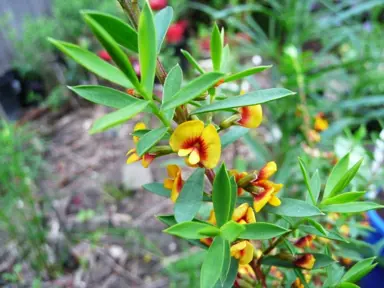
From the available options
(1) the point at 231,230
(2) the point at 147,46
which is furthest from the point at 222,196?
(2) the point at 147,46

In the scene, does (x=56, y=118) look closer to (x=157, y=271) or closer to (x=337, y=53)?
(x=157, y=271)

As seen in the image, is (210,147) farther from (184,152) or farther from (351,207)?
(351,207)

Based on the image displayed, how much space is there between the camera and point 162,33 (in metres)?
0.35

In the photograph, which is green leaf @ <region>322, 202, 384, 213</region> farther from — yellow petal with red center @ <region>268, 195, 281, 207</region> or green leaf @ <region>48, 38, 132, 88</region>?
green leaf @ <region>48, 38, 132, 88</region>

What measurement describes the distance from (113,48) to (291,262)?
28 centimetres

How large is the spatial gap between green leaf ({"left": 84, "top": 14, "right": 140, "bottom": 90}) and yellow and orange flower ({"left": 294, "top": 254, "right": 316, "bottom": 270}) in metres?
0.23

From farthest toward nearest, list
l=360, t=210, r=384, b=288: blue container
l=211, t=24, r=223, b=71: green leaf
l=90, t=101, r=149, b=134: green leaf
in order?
l=360, t=210, r=384, b=288: blue container → l=211, t=24, r=223, b=71: green leaf → l=90, t=101, r=149, b=134: green leaf

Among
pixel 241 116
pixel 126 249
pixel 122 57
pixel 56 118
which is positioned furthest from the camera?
pixel 56 118

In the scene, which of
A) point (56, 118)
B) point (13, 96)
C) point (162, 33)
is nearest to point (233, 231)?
point (162, 33)

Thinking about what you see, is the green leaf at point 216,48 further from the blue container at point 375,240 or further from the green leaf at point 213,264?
the blue container at point 375,240

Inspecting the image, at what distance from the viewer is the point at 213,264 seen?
1.02ft

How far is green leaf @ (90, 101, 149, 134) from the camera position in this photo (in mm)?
232

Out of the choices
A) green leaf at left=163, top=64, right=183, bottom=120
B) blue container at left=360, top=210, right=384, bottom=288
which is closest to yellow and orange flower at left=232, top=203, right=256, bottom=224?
green leaf at left=163, top=64, right=183, bottom=120

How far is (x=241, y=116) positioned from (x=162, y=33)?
10 centimetres
